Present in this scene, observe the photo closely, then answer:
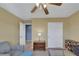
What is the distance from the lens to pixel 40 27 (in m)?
4.88

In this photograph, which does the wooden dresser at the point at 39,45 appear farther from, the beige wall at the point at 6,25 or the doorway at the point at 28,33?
the beige wall at the point at 6,25

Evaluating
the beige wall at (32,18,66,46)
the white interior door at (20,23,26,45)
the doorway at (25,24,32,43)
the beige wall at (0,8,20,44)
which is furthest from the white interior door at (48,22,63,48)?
the beige wall at (0,8,20,44)

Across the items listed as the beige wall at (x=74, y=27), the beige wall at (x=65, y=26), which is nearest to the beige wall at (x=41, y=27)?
the beige wall at (x=65, y=26)

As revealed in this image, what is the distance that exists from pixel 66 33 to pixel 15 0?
4146 mm

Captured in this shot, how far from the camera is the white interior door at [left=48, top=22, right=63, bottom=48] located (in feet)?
15.7

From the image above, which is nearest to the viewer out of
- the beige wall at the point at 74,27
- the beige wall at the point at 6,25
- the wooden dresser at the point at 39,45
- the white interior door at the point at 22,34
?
the beige wall at the point at 6,25

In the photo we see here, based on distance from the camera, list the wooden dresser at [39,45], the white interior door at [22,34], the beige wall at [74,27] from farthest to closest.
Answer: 1. the wooden dresser at [39,45]
2. the white interior door at [22,34]
3. the beige wall at [74,27]

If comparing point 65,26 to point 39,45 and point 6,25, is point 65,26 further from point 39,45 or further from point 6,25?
point 6,25

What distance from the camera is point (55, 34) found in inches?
194

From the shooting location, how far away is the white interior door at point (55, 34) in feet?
15.7

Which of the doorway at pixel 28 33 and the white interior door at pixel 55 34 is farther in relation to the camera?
the white interior door at pixel 55 34

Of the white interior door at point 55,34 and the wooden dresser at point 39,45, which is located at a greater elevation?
the white interior door at point 55,34

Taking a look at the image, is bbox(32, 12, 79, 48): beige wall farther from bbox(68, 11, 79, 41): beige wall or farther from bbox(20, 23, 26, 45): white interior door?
bbox(20, 23, 26, 45): white interior door

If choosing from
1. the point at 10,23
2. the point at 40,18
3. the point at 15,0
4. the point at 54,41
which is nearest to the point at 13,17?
the point at 10,23
